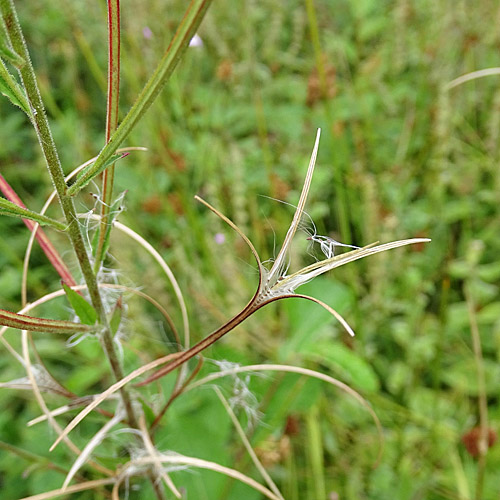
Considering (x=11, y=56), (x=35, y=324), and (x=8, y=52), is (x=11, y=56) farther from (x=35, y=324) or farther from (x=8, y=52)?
(x=35, y=324)

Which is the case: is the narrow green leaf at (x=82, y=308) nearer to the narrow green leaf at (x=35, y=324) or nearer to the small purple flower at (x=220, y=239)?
the narrow green leaf at (x=35, y=324)

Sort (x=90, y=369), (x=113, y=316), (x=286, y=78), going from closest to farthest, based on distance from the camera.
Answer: (x=113, y=316) < (x=90, y=369) < (x=286, y=78)

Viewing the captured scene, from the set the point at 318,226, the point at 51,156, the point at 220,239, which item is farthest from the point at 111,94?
the point at 318,226

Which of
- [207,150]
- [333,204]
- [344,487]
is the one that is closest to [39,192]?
[207,150]

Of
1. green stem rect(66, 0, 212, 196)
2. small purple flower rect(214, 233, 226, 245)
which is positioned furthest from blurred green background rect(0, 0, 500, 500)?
green stem rect(66, 0, 212, 196)

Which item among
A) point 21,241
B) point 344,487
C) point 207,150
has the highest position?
point 207,150

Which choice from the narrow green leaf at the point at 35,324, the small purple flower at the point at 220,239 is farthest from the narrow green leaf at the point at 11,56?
the small purple flower at the point at 220,239

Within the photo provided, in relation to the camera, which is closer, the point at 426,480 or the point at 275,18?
the point at 426,480

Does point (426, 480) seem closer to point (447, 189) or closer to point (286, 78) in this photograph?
point (447, 189)
